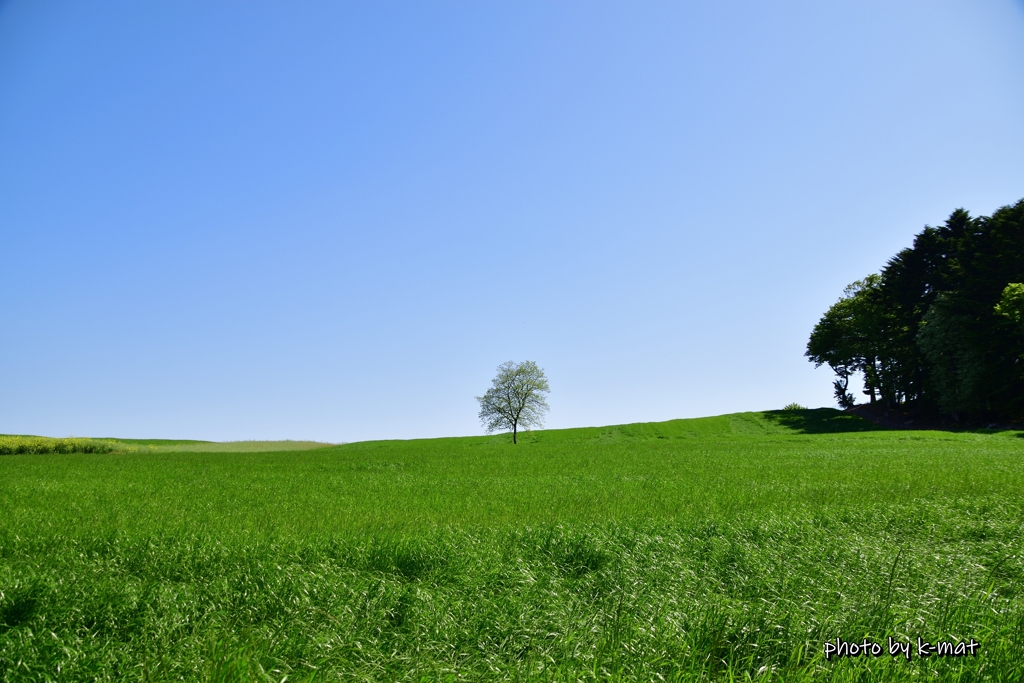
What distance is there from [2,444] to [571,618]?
2062 inches

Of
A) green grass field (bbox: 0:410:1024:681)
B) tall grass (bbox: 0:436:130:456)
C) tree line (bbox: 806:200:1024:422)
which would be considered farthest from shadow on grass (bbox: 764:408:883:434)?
tall grass (bbox: 0:436:130:456)

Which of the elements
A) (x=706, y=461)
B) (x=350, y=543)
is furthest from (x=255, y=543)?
(x=706, y=461)

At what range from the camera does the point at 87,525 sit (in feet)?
37.7

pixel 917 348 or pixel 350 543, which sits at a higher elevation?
pixel 917 348

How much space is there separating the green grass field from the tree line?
44.5 metres

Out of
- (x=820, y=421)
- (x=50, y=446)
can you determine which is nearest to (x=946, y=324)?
(x=820, y=421)

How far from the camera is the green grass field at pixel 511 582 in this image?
5355 mm

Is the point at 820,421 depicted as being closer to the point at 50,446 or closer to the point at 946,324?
the point at 946,324

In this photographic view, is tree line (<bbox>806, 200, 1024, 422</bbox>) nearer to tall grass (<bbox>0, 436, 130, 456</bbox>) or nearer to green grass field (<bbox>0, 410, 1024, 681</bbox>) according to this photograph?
green grass field (<bbox>0, 410, 1024, 681</bbox>)

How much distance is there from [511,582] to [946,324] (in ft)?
206

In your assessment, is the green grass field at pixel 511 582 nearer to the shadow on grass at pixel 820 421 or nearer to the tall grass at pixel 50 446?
the tall grass at pixel 50 446

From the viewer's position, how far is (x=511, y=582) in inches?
312

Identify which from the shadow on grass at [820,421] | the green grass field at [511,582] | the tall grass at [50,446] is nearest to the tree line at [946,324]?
the shadow on grass at [820,421]

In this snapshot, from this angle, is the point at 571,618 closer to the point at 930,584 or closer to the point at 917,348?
the point at 930,584
